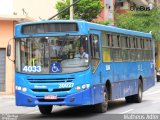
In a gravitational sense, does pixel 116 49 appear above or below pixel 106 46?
below

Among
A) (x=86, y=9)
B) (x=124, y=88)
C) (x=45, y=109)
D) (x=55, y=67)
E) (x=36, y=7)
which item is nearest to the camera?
(x=55, y=67)

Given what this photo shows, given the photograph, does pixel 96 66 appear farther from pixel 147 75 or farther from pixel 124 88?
pixel 147 75

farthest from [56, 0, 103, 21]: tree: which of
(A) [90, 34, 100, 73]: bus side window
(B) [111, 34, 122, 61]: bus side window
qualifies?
(A) [90, 34, 100, 73]: bus side window

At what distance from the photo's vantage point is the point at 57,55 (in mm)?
17078

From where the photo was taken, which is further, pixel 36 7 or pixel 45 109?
pixel 36 7

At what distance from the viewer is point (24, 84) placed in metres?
17.3

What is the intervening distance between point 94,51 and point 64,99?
2.00 meters

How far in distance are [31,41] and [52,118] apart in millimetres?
2510

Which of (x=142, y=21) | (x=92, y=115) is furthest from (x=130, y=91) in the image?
(x=142, y=21)

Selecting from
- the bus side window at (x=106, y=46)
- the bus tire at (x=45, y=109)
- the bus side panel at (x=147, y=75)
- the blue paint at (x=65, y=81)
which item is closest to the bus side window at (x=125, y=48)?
the bus side window at (x=106, y=46)

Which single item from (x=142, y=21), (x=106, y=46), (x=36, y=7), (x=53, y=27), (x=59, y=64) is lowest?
(x=59, y=64)

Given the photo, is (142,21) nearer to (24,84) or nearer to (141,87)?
(141,87)

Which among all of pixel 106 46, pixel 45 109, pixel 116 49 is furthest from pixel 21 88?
pixel 116 49

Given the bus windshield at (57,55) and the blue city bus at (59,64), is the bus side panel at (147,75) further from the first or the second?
the bus windshield at (57,55)
